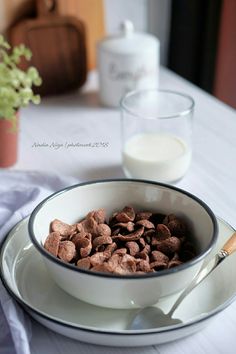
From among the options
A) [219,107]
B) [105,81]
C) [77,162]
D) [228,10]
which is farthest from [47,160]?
[228,10]

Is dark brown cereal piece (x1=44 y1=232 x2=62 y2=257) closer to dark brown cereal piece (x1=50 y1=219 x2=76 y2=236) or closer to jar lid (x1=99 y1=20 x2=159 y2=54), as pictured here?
dark brown cereal piece (x1=50 y1=219 x2=76 y2=236)

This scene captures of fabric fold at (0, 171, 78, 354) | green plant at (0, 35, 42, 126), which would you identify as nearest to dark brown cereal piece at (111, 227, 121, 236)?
fabric fold at (0, 171, 78, 354)

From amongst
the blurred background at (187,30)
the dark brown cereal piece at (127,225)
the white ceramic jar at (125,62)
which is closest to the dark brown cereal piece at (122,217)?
the dark brown cereal piece at (127,225)

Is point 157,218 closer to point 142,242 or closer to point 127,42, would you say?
point 142,242

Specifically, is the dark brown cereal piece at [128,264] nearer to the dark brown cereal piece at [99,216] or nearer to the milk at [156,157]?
the dark brown cereal piece at [99,216]

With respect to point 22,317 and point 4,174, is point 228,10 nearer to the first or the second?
point 4,174
